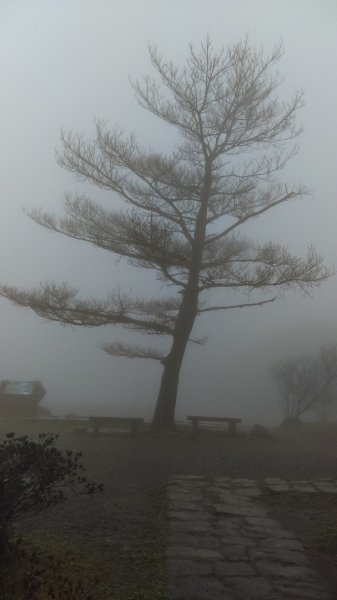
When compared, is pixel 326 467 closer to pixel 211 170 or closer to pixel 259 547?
pixel 259 547

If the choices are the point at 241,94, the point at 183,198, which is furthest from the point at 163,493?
the point at 241,94

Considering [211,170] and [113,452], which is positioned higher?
[211,170]

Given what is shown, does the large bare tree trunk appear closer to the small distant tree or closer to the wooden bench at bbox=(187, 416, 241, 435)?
the wooden bench at bbox=(187, 416, 241, 435)

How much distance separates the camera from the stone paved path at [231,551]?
264 cm

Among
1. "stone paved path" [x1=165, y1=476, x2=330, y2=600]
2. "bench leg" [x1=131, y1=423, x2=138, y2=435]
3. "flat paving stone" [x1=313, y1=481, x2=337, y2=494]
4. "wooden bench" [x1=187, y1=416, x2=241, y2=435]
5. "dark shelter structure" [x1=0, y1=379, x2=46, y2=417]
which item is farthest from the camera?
"dark shelter structure" [x1=0, y1=379, x2=46, y2=417]

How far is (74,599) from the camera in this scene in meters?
2.28

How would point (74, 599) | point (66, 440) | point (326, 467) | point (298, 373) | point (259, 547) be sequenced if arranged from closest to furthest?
point (74, 599)
point (259, 547)
point (326, 467)
point (66, 440)
point (298, 373)

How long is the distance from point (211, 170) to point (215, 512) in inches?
190

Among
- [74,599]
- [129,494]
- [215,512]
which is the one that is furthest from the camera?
[129,494]

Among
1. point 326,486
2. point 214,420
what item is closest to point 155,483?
point 326,486

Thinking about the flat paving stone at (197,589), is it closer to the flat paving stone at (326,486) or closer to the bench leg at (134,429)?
the flat paving stone at (326,486)

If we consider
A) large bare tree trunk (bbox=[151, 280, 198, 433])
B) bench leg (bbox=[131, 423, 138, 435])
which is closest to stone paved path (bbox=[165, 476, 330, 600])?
bench leg (bbox=[131, 423, 138, 435])

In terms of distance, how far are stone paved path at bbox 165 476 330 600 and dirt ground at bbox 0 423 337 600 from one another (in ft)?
0.40

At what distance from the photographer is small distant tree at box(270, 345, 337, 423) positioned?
1061cm
